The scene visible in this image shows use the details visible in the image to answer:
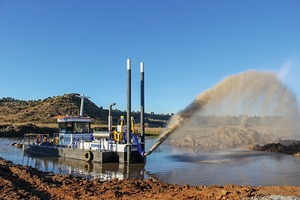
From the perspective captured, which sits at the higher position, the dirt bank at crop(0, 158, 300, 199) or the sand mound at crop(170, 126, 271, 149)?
the sand mound at crop(170, 126, 271, 149)

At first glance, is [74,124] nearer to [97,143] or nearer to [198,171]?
[97,143]

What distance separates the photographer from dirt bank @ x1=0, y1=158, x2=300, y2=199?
1195cm

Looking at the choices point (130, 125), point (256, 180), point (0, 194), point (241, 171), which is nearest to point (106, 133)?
point (130, 125)

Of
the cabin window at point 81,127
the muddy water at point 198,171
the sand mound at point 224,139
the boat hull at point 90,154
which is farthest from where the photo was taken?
the sand mound at point 224,139

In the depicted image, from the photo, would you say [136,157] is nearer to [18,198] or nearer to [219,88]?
[219,88]

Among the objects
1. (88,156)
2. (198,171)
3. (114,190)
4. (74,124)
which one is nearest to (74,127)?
(74,124)

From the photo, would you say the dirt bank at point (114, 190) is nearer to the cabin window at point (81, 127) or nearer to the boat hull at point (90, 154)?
the boat hull at point (90, 154)

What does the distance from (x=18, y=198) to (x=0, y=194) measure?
963 mm

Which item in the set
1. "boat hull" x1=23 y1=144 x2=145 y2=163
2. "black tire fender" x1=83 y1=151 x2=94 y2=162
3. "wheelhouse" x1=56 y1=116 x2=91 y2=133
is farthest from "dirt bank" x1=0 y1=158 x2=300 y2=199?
"wheelhouse" x1=56 y1=116 x2=91 y2=133

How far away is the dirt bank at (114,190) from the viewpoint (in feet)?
39.2

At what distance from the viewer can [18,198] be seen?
1188 centimetres

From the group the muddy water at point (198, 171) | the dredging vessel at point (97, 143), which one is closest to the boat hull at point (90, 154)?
the dredging vessel at point (97, 143)

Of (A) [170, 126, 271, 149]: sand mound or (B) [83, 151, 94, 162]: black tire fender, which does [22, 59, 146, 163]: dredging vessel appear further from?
(A) [170, 126, 271, 149]: sand mound

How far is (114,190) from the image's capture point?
43.9 feet
